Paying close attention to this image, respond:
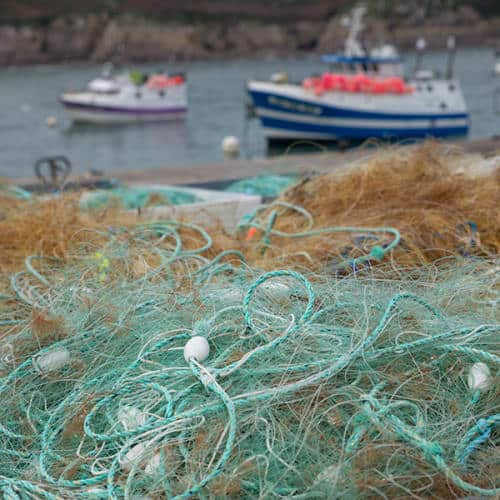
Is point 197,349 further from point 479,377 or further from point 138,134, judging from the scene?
point 138,134

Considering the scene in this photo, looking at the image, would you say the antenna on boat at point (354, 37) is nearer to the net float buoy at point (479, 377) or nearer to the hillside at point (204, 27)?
the net float buoy at point (479, 377)

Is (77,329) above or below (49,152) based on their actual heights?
above

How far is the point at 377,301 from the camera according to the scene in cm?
258

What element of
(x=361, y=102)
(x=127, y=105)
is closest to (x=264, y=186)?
(x=361, y=102)

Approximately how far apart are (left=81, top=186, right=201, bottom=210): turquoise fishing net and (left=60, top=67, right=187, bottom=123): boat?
27.9 meters

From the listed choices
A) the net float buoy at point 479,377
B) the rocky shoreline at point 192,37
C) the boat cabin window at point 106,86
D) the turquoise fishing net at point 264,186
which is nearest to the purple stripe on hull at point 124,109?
the boat cabin window at point 106,86

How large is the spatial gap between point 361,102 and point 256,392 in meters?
19.8

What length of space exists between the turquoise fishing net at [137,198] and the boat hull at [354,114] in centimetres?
1519

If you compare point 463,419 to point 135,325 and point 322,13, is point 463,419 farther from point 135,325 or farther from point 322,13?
point 322,13

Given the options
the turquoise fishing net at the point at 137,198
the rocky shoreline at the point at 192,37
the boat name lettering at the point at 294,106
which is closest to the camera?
the turquoise fishing net at the point at 137,198

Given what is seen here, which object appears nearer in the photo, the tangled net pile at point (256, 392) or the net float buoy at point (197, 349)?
the tangled net pile at point (256, 392)

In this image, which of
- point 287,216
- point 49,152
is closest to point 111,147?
point 49,152

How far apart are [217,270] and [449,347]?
54.1 inches

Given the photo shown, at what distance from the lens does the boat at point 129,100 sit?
3316 centimetres
